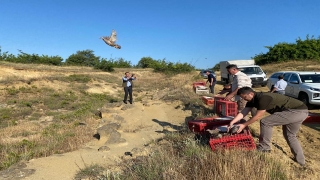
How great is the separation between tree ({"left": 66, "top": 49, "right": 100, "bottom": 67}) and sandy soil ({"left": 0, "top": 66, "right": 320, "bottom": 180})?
44.1 metres

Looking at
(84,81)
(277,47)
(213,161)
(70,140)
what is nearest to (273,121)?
(213,161)

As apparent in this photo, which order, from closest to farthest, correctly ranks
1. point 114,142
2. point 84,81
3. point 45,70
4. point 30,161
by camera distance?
point 30,161
point 114,142
point 84,81
point 45,70

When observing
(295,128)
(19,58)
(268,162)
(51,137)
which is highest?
(19,58)

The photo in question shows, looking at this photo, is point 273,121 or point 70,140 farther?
point 70,140

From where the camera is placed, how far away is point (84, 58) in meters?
58.6

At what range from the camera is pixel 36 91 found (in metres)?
20.3

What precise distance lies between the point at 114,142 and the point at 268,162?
4.89 m

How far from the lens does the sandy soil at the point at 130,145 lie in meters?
5.14

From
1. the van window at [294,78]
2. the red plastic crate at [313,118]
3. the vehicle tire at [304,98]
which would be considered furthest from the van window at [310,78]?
the red plastic crate at [313,118]

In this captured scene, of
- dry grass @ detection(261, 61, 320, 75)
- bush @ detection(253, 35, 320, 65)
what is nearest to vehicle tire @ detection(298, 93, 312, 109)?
dry grass @ detection(261, 61, 320, 75)

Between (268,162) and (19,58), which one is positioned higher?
(19,58)

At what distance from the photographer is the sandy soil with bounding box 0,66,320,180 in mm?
5137

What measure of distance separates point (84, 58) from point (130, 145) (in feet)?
176

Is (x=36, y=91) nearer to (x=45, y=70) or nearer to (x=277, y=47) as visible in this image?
(x=45, y=70)
